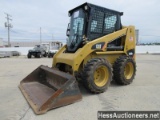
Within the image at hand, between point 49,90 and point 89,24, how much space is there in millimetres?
2483

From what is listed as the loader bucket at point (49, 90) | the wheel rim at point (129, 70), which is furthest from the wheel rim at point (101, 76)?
the wheel rim at point (129, 70)

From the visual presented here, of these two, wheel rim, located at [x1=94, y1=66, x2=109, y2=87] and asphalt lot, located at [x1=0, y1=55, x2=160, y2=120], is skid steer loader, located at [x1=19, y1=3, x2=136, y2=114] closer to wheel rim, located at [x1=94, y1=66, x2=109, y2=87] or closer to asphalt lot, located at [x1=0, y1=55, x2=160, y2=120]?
wheel rim, located at [x1=94, y1=66, x2=109, y2=87]

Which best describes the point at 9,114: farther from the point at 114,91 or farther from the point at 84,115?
the point at 114,91

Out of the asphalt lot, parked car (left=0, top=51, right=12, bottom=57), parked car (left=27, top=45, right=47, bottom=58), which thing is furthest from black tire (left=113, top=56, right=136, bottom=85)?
parked car (left=0, top=51, right=12, bottom=57)

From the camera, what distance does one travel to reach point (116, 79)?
6762 mm

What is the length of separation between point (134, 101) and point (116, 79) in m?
1.84

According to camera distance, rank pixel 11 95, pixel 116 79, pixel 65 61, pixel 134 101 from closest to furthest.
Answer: pixel 134 101
pixel 11 95
pixel 65 61
pixel 116 79

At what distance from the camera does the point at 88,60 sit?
19.0 ft

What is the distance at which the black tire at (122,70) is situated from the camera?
21.5ft

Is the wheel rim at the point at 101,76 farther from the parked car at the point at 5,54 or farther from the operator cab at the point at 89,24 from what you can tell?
the parked car at the point at 5,54

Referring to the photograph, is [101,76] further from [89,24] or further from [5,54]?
[5,54]

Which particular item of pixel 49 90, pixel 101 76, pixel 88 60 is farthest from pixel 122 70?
pixel 49 90

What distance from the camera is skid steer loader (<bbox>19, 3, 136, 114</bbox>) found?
17.3 feet

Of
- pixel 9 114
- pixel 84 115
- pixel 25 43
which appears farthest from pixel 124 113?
pixel 25 43
